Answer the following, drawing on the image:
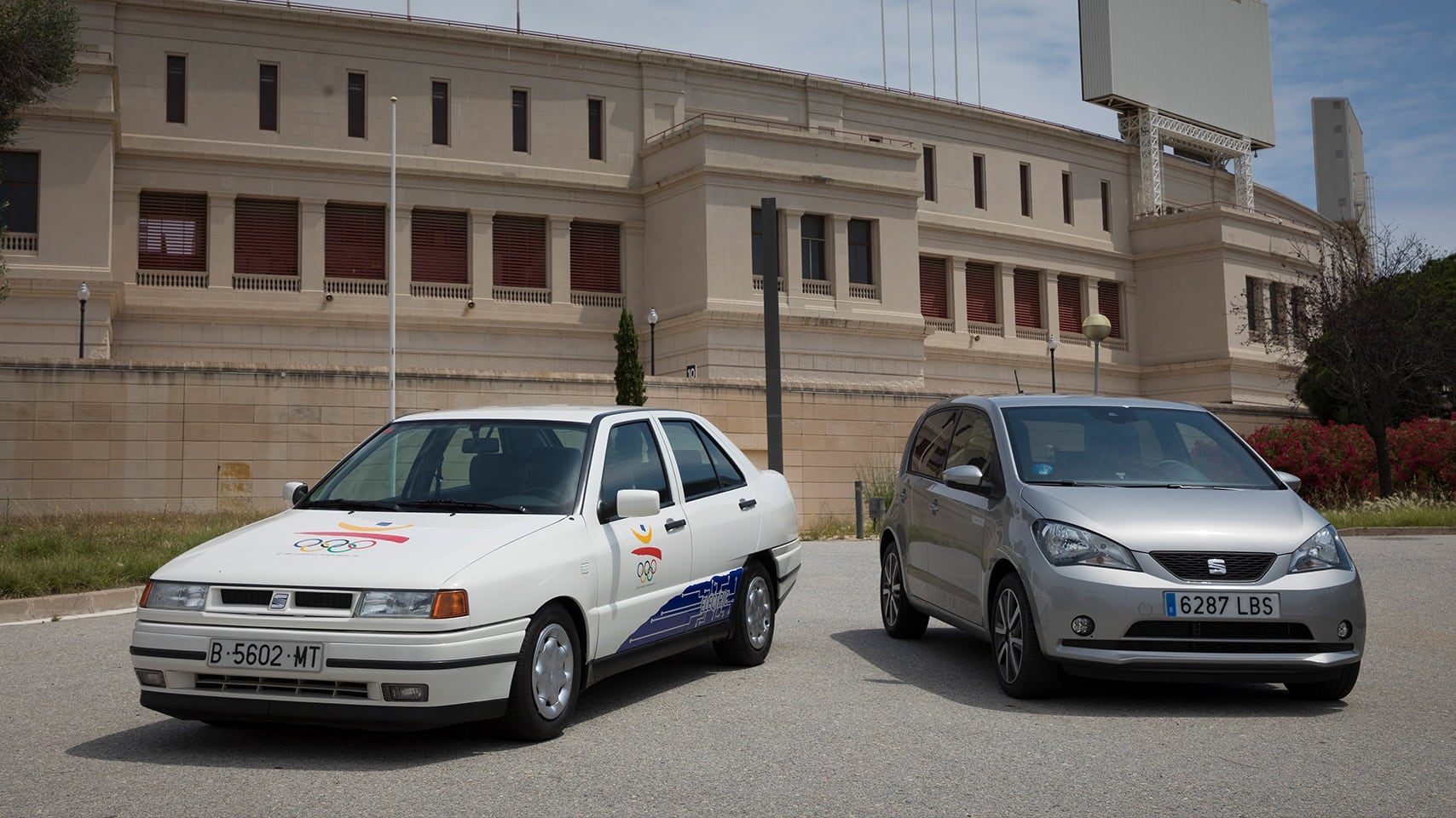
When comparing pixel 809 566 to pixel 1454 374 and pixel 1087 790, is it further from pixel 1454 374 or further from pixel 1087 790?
pixel 1454 374

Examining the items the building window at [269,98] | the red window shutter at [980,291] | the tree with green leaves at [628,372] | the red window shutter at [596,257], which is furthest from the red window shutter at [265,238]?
the red window shutter at [980,291]

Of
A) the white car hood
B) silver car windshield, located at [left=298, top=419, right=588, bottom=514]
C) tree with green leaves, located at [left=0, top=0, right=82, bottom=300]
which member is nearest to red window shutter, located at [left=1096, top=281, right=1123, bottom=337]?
tree with green leaves, located at [left=0, top=0, right=82, bottom=300]

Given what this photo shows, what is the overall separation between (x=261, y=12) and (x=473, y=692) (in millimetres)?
39536

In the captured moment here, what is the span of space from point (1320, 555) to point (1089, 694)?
1.47 m

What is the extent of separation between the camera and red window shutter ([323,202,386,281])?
1634 inches

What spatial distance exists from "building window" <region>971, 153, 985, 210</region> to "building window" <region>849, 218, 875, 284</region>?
436 inches

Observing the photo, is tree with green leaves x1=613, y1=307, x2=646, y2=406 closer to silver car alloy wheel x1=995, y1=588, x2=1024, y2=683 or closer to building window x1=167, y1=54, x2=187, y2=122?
building window x1=167, y1=54, x2=187, y2=122

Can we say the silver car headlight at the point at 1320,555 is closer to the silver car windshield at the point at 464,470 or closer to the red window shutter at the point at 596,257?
the silver car windshield at the point at 464,470

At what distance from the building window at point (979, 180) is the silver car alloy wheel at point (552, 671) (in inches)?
1920

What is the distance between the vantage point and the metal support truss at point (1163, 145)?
56125mm

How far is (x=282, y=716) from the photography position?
5707 millimetres

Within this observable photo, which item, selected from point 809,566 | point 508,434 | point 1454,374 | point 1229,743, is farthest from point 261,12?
point 1229,743

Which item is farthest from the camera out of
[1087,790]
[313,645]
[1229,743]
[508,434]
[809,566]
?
[809,566]

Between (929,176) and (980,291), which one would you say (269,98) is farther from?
(980,291)
